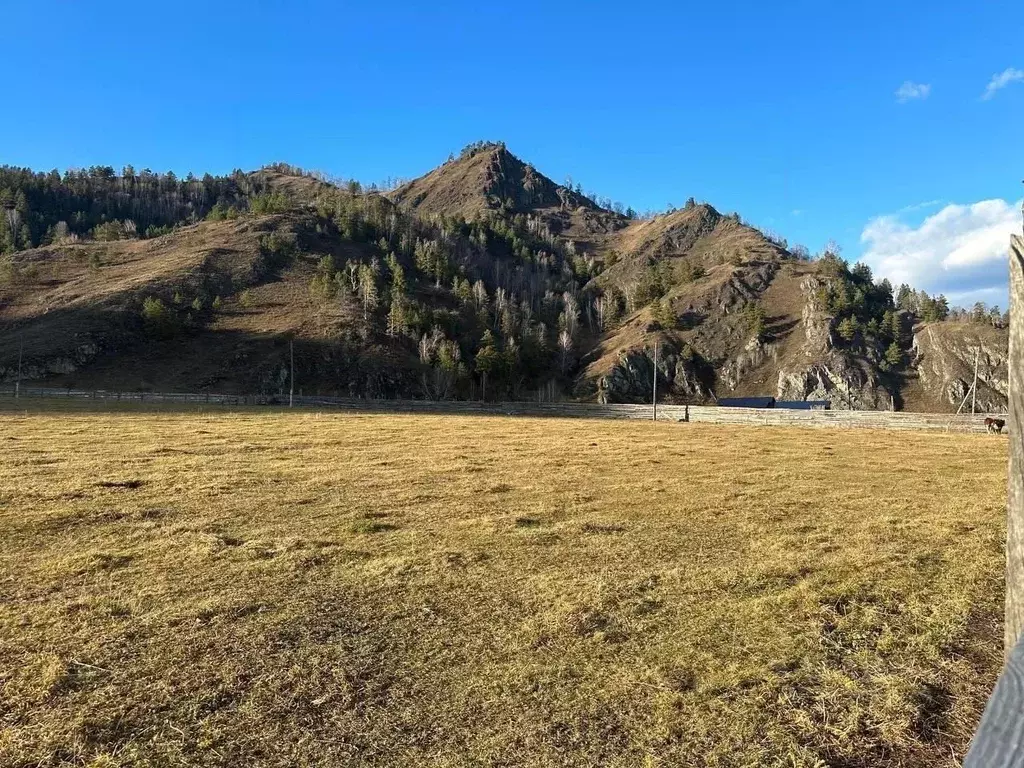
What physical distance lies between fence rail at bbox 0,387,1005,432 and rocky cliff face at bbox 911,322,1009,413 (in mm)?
84650

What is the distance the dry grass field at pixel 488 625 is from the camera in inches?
174

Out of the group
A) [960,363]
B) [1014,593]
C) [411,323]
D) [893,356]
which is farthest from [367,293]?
[960,363]

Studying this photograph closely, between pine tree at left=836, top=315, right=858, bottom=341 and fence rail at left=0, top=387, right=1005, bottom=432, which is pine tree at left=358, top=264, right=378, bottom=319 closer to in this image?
fence rail at left=0, top=387, right=1005, bottom=432

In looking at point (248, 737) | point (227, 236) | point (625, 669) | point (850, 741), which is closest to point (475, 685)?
point (625, 669)

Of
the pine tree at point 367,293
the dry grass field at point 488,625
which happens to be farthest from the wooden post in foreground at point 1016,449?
the pine tree at point 367,293

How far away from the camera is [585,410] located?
62625mm

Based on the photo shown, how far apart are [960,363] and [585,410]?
102 metres

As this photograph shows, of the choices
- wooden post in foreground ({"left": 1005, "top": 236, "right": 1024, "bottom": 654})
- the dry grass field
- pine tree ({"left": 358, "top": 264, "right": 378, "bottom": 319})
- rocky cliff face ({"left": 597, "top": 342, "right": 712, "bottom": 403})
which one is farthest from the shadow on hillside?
wooden post in foreground ({"left": 1005, "top": 236, "right": 1024, "bottom": 654})

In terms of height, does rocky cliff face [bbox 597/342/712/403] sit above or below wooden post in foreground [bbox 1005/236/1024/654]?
above

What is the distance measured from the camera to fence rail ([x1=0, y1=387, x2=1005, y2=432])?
49.1 meters

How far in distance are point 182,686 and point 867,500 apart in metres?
14.4

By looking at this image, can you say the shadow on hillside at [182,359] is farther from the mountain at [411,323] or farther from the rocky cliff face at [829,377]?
the rocky cliff face at [829,377]

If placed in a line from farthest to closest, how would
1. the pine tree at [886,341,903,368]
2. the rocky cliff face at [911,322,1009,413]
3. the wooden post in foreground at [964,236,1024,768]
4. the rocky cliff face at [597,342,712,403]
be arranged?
the pine tree at [886,341,903,368] → the rocky cliff face at [597,342,712,403] → the rocky cliff face at [911,322,1009,413] → the wooden post in foreground at [964,236,1024,768]

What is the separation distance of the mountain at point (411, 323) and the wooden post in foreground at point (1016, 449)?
91.4 meters
